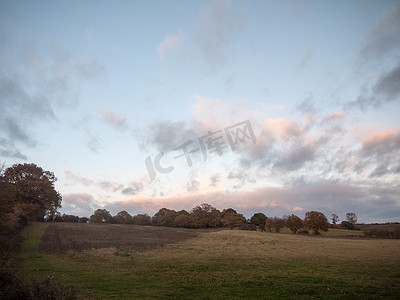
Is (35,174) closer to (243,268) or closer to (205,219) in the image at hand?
(243,268)

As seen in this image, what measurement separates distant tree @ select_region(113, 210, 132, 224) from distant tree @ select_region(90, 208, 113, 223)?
4.05 metres

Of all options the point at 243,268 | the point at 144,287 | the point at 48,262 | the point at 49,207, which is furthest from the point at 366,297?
the point at 49,207

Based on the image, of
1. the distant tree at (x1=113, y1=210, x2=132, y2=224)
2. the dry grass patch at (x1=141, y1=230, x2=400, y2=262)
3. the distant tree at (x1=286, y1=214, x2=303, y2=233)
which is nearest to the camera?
the dry grass patch at (x1=141, y1=230, x2=400, y2=262)

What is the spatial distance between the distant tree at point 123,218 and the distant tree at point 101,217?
4.05 meters

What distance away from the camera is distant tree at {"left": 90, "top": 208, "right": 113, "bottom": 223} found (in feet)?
427

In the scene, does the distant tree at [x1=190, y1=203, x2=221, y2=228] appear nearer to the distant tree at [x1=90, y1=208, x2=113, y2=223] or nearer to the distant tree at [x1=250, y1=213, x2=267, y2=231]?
the distant tree at [x1=250, y1=213, x2=267, y2=231]

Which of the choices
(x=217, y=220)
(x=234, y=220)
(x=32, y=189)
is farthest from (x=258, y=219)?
(x=32, y=189)

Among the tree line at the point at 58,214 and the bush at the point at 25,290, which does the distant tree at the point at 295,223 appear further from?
the bush at the point at 25,290

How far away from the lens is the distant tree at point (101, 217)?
5118 inches

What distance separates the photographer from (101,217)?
134 meters

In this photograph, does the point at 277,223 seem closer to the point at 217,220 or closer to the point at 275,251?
the point at 217,220

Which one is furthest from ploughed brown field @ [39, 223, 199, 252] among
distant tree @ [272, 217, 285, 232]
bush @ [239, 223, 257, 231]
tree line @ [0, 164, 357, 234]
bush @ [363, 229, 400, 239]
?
bush @ [363, 229, 400, 239]

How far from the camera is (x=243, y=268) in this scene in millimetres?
21375

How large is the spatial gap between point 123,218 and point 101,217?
14.9 meters
